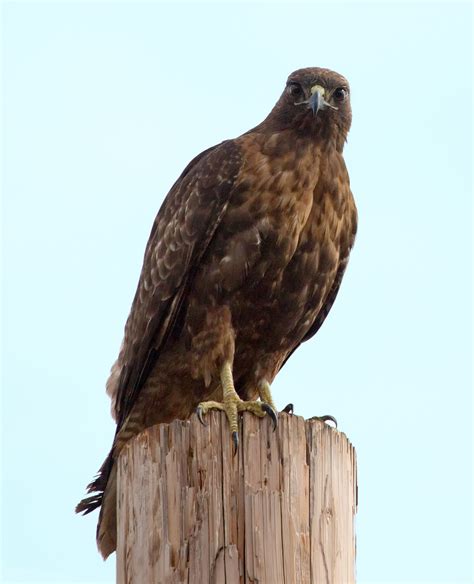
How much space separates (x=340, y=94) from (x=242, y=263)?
56.7 inches

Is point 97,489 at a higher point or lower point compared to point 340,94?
lower

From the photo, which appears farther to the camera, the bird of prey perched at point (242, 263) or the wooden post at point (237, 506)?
the bird of prey perched at point (242, 263)

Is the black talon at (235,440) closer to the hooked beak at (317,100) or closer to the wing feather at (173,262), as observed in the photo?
the wing feather at (173,262)

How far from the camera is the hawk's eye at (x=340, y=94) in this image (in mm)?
7098

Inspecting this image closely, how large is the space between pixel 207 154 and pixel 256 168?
491 millimetres

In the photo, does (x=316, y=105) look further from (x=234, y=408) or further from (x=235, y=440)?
(x=235, y=440)

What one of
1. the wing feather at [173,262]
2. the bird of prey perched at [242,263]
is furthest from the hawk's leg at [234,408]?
the wing feather at [173,262]

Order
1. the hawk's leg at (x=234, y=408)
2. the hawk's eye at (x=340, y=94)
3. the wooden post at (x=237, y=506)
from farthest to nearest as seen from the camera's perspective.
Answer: the hawk's eye at (x=340, y=94) < the hawk's leg at (x=234, y=408) < the wooden post at (x=237, y=506)

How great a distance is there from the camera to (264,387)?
6973 mm

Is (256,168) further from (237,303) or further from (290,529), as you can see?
(290,529)

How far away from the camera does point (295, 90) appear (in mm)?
7152

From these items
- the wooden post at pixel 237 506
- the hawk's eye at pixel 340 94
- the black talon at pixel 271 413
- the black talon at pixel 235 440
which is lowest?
the wooden post at pixel 237 506

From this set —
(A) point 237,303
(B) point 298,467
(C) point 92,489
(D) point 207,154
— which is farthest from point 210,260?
(B) point 298,467

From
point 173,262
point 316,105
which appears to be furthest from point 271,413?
point 316,105
